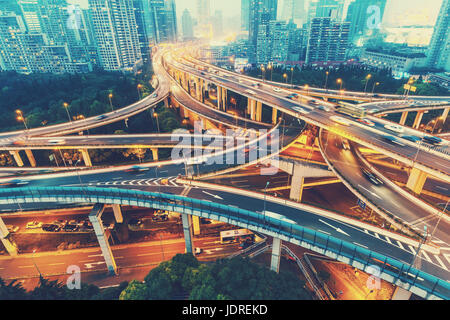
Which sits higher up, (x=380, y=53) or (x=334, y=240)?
(x=380, y=53)

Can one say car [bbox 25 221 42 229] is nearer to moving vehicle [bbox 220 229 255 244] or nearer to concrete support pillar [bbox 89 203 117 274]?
concrete support pillar [bbox 89 203 117 274]

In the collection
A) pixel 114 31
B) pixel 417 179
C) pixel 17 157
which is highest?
pixel 114 31

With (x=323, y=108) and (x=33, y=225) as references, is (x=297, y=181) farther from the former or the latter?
(x=33, y=225)

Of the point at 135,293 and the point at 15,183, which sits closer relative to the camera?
the point at 135,293

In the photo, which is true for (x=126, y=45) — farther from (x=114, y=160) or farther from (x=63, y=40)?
(x=114, y=160)

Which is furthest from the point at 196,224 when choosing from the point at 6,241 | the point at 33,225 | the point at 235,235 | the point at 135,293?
the point at 6,241

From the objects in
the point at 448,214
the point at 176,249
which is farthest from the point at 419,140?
the point at 176,249
